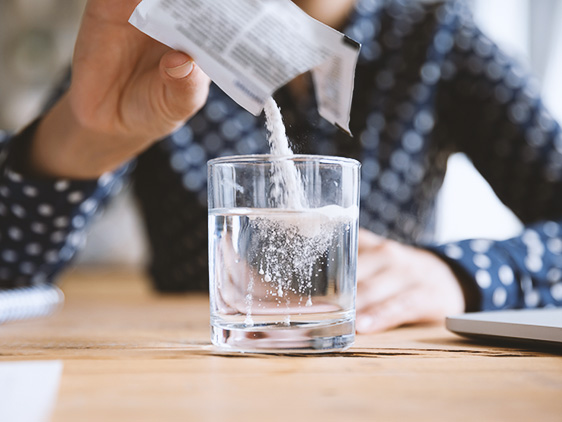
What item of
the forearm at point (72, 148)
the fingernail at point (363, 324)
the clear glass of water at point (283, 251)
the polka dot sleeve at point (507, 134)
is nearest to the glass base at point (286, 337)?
the clear glass of water at point (283, 251)

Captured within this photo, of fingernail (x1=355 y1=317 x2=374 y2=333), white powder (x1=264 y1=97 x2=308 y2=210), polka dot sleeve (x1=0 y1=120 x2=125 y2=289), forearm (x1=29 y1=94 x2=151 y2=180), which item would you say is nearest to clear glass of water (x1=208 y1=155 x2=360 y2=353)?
white powder (x1=264 y1=97 x2=308 y2=210)

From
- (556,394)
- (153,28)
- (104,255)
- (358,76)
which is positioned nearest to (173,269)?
(358,76)

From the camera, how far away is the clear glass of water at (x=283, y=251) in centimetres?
Result: 43

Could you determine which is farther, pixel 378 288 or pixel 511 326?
pixel 378 288

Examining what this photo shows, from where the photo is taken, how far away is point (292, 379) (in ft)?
1.20

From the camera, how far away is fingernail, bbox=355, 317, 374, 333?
572 millimetres

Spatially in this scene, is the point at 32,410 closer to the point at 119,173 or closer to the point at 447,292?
the point at 447,292

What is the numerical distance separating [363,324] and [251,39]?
0.31 metres

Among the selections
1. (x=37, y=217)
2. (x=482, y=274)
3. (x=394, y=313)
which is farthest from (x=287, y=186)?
(x=37, y=217)

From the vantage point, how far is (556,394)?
335 millimetres

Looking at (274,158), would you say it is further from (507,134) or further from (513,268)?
(507,134)

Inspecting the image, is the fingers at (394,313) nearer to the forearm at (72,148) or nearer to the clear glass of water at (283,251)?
the clear glass of water at (283,251)

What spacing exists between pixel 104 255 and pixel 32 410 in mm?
2958

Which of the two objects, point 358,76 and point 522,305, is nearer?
point 522,305
